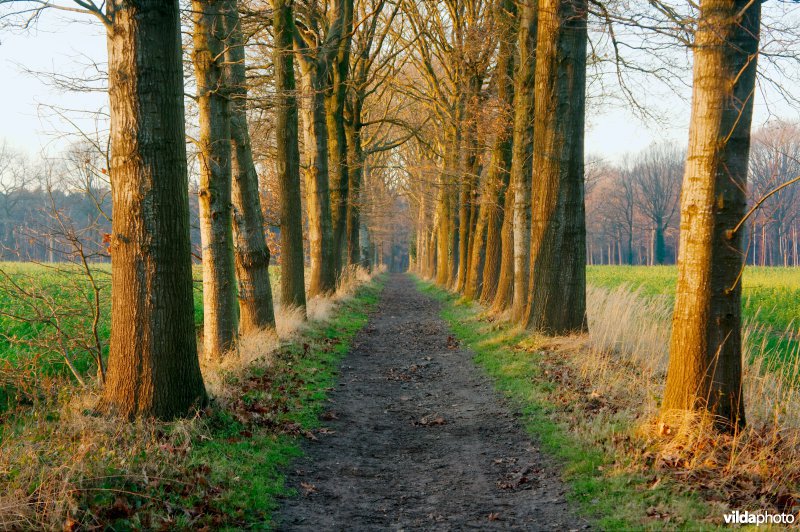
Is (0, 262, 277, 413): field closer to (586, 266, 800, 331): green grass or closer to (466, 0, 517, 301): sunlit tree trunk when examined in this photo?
(586, 266, 800, 331): green grass

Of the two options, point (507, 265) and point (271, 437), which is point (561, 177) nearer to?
point (507, 265)

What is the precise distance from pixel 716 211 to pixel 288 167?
1026 cm

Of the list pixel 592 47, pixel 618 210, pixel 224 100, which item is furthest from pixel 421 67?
pixel 618 210

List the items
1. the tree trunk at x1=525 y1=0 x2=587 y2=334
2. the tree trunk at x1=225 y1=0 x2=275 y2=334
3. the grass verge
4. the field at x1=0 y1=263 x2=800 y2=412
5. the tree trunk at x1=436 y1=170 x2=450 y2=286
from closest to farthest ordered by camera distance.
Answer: the grass verge
the field at x1=0 y1=263 x2=800 y2=412
the tree trunk at x1=225 y1=0 x2=275 y2=334
the tree trunk at x1=525 y1=0 x2=587 y2=334
the tree trunk at x1=436 y1=170 x2=450 y2=286

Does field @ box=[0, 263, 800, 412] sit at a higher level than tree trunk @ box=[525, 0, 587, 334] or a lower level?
lower

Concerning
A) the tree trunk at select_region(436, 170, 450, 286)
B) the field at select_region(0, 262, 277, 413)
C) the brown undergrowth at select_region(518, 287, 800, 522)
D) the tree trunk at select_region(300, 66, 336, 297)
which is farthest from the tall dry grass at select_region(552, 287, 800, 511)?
the tree trunk at select_region(436, 170, 450, 286)

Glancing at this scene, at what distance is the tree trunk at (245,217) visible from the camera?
34.5 feet

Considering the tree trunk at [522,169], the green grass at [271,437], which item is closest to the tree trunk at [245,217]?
the green grass at [271,437]

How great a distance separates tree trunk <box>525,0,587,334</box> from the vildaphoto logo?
21.8 ft

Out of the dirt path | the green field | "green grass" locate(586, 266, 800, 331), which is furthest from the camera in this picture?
"green grass" locate(586, 266, 800, 331)

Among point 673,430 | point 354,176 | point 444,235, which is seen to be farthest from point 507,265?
point 444,235

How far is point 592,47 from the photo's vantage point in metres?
11.2

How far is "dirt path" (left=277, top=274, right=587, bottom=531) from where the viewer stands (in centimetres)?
493

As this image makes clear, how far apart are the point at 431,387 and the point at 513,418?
2.40 meters
